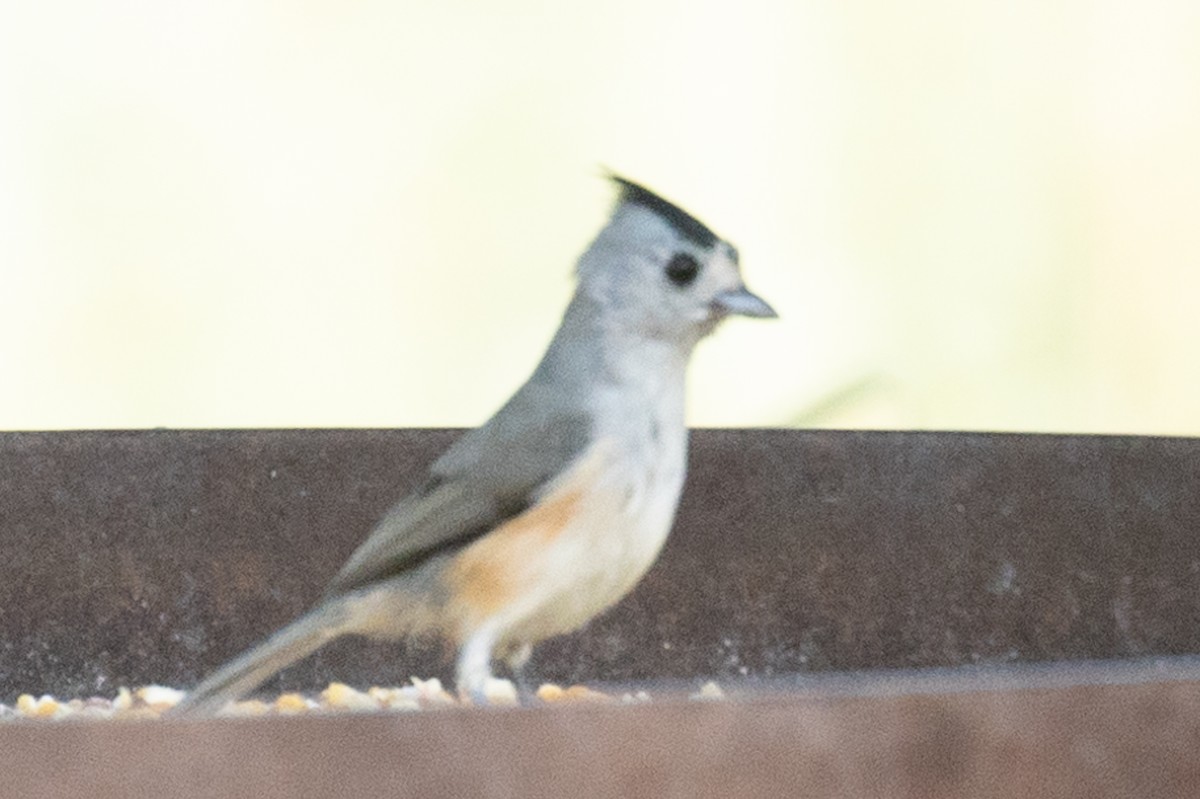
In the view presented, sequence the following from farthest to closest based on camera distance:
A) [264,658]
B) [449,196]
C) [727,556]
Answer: [449,196] < [727,556] < [264,658]

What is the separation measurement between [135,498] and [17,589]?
10 centimetres

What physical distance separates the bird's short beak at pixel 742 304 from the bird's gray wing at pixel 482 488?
3.2 inches

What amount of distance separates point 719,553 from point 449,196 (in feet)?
1.96

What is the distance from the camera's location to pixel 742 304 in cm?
88

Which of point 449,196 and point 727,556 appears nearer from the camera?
point 727,556

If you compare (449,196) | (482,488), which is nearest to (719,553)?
(482,488)

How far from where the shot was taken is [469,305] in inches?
67.6

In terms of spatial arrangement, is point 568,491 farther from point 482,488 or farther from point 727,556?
point 727,556

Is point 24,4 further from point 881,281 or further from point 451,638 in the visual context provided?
point 451,638

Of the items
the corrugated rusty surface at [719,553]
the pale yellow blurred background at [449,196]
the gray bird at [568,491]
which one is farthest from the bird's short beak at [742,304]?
the pale yellow blurred background at [449,196]

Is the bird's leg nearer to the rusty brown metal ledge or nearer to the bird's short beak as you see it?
the bird's short beak

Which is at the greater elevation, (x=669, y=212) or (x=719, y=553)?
(x=669, y=212)

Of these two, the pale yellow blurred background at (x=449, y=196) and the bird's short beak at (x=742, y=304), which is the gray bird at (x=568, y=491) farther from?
the pale yellow blurred background at (x=449, y=196)

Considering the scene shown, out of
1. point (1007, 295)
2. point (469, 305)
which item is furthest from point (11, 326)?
point (1007, 295)
